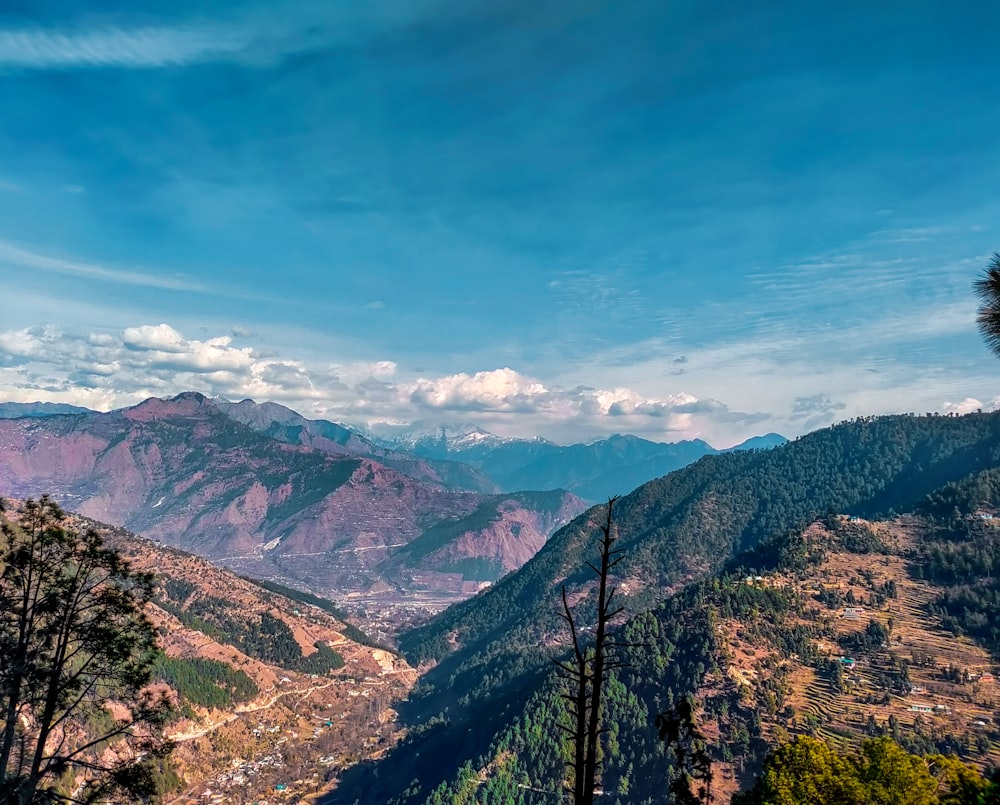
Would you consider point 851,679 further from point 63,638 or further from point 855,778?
point 63,638

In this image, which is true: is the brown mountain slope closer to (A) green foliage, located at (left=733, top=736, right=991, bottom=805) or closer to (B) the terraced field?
(B) the terraced field

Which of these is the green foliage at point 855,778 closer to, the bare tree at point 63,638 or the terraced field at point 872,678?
the bare tree at point 63,638

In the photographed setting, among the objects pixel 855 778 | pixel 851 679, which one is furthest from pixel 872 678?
pixel 855 778

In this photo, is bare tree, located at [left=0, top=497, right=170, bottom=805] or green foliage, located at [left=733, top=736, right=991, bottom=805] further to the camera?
green foliage, located at [left=733, top=736, right=991, bottom=805]

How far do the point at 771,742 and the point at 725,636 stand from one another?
43.9 m

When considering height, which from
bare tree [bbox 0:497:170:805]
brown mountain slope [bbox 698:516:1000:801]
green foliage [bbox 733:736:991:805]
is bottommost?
brown mountain slope [bbox 698:516:1000:801]

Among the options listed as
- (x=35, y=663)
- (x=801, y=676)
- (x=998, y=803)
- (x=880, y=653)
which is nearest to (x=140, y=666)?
(x=35, y=663)

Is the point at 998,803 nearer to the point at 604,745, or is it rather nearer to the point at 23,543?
the point at 23,543

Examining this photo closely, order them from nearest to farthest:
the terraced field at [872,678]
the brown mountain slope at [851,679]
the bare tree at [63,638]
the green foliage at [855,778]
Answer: the bare tree at [63,638]
the green foliage at [855,778]
the brown mountain slope at [851,679]
the terraced field at [872,678]

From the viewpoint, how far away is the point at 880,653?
170 meters

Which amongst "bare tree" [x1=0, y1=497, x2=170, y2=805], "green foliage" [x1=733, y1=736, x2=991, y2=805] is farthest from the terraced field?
"bare tree" [x1=0, y1=497, x2=170, y2=805]

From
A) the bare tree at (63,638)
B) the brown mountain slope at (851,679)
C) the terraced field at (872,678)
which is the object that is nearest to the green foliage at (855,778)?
the bare tree at (63,638)

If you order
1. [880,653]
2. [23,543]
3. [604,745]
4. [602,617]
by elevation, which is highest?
[23,543]

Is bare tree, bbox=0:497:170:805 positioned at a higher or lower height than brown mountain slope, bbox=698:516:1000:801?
higher
